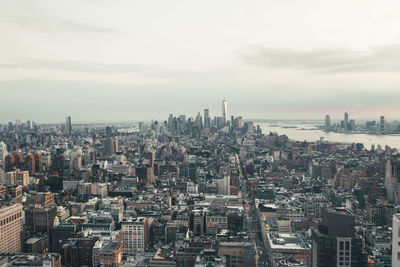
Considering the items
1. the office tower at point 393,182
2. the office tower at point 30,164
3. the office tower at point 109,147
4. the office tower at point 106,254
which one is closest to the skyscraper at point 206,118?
the office tower at point 109,147

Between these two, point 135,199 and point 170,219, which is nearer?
point 170,219

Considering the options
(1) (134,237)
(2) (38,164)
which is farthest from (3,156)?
(1) (134,237)

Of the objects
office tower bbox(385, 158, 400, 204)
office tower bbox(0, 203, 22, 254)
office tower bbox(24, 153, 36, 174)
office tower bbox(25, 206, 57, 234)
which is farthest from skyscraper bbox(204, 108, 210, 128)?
office tower bbox(0, 203, 22, 254)

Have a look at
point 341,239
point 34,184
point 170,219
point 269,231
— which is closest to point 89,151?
point 34,184

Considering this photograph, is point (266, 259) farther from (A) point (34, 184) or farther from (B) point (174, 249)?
(A) point (34, 184)

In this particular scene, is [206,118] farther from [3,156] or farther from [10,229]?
[10,229]

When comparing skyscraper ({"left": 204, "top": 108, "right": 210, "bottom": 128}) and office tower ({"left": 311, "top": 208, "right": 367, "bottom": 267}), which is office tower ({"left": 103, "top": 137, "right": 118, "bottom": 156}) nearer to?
office tower ({"left": 311, "top": 208, "right": 367, "bottom": 267})
